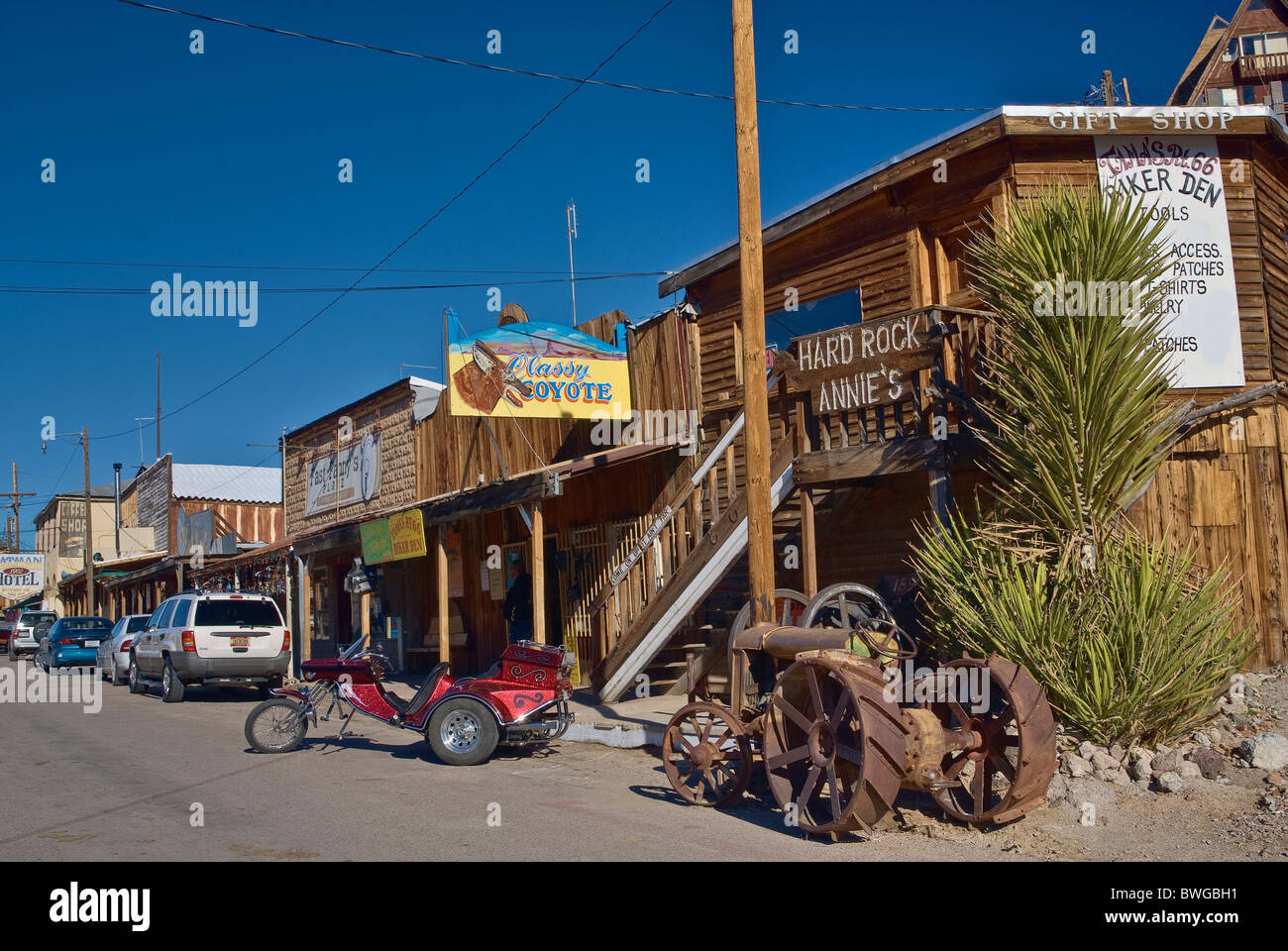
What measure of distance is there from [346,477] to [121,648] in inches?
229

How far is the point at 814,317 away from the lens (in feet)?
46.0

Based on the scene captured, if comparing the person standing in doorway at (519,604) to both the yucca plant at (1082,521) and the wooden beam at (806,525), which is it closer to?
the wooden beam at (806,525)

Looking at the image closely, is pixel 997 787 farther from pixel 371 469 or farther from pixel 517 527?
pixel 371 469

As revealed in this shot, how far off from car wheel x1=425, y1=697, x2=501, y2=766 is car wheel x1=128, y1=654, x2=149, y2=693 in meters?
11.8

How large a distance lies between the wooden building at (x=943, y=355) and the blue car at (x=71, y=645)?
60.2 feet

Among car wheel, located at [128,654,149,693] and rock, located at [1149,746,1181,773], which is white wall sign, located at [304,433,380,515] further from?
rock, located at [1149,746,1181,773]

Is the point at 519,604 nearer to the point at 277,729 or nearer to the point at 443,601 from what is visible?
the point at 443,601

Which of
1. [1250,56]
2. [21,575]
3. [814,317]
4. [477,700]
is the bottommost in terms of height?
[477,700]

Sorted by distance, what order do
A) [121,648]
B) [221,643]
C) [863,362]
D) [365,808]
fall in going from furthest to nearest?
[121,648], [221,643], [863,362], [365,808]

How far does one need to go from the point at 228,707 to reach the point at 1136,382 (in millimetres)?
14444

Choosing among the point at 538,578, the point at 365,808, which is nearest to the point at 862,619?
the point at 365,808

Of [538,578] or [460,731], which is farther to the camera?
[538,578]

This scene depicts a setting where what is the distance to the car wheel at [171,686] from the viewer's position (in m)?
17.9

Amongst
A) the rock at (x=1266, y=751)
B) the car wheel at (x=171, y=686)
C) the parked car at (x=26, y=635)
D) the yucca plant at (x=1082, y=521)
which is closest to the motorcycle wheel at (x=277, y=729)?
the yucca plant at (x=1082, y=521)
